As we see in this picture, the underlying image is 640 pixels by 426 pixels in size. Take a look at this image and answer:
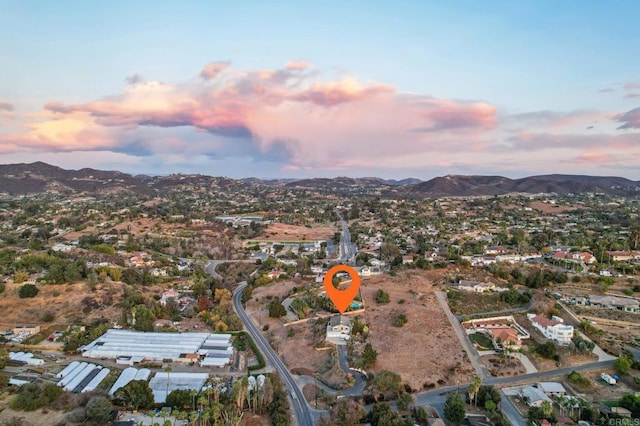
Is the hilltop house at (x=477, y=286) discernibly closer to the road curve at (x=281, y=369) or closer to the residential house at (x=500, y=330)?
the residential house at (x=500, y=330)

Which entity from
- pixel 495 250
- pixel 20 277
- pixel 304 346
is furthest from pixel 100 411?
pixel 495 250

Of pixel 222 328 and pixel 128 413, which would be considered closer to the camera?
pixel 128 413

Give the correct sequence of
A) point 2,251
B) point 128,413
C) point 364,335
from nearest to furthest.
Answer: point 128,413, point 364,335, point 2,251

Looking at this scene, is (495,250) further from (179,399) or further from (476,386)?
(179,399)

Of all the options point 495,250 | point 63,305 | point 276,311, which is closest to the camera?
point 276,311

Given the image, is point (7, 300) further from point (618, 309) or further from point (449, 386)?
point (618, 309)

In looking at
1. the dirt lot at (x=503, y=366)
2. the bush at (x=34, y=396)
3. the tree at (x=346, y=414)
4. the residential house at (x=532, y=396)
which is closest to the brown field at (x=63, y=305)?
the bush at (x=34, y=396)

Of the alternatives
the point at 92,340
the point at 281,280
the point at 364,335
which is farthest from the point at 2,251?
the point at 364,335
